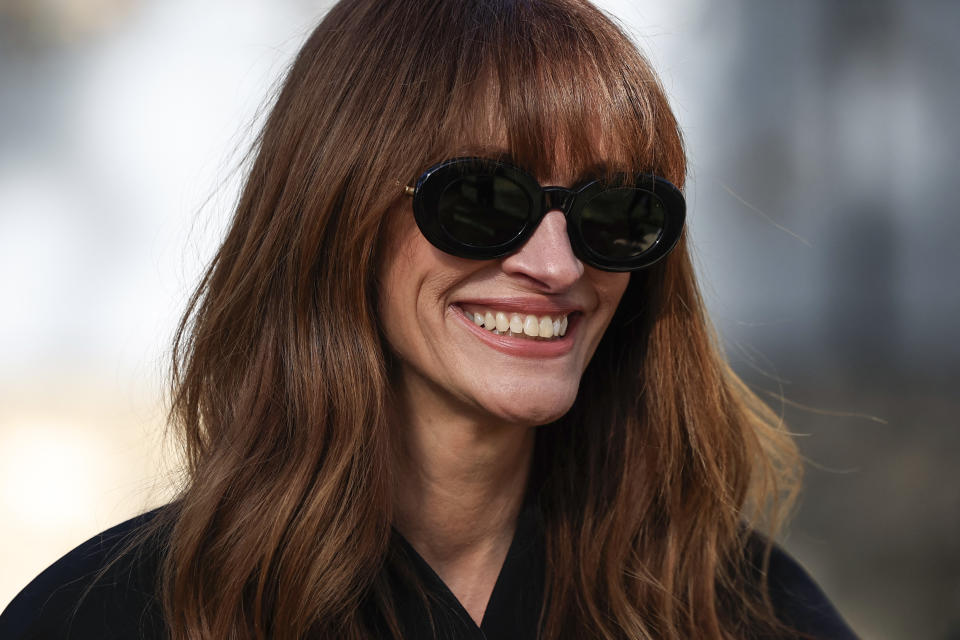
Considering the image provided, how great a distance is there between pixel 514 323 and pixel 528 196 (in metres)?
0.22

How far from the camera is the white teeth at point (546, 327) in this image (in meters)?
1.63

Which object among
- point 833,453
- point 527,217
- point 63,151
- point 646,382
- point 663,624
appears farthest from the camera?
point 833,453

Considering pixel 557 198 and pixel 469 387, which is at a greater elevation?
pixel 557 198

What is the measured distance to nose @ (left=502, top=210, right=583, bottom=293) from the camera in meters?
1.55

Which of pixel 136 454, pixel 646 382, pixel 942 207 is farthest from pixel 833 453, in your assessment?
pixel 136 454

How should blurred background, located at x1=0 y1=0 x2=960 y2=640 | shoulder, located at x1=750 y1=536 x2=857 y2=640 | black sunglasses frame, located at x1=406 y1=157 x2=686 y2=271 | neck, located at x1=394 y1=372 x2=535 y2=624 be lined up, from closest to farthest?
black sunglasses frame, located at x1=406 y1=157 x2=686 y2=271 < neck, located at x1=394 y1=372 x2=535 y2=624 < shoulder, located at x1=750 y1=536 x2=857 y2=640 < blurred background, located at x1=0 y1=0 x2=960 y2=640

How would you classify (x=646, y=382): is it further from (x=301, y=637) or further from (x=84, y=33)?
(x=84, y=33)

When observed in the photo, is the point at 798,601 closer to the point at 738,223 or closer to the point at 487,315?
the point at 487,315

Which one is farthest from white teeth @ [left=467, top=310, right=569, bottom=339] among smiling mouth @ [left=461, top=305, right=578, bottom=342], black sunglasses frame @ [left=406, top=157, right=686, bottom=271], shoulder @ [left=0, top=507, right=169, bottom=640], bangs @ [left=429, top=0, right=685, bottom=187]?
shoulder @ [left=0, top=507, right=169, bottom=640]

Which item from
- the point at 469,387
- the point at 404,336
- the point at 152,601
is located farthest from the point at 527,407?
the point at 152,601

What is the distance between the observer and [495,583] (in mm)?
1832

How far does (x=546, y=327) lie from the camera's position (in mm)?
1635

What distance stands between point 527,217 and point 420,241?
0.19 m

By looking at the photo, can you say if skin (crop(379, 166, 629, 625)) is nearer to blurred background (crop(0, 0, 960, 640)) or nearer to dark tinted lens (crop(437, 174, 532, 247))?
dark tinted lens (crop(437, 174, 532, 247))
